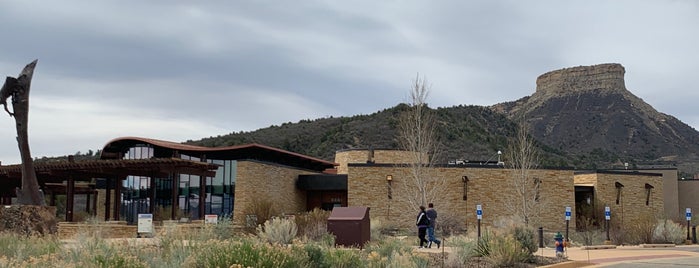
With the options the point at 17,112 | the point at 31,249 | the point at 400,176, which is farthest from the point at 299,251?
the point at 400,176

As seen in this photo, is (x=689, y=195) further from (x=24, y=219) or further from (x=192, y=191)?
(x=24, y=219)

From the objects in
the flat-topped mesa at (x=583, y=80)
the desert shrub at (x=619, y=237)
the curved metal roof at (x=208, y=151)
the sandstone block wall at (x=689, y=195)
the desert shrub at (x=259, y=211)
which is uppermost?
the flat-topped mesa at (x=583, y=80)

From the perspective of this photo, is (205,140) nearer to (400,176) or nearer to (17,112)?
(400,176)

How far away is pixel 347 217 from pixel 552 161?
61.1 m

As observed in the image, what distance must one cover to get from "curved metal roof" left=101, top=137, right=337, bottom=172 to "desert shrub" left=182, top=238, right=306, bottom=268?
2918cm

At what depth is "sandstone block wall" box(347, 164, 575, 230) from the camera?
120ft

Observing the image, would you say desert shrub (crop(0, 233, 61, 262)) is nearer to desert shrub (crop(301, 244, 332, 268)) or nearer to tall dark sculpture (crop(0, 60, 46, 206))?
desert shrub (crop(301, 244, 332, 268))

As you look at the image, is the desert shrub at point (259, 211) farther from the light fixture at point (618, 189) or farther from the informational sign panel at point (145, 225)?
the light fixture at point (618, 189)

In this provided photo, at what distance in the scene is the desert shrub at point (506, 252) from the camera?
16.3m

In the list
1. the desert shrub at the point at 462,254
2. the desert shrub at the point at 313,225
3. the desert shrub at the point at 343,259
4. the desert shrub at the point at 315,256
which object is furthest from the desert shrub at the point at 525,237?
the desert shrub at the point at 315,256

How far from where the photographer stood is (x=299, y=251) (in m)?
12.0

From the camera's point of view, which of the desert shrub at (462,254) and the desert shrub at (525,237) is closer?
the desert shrub at (462,254)

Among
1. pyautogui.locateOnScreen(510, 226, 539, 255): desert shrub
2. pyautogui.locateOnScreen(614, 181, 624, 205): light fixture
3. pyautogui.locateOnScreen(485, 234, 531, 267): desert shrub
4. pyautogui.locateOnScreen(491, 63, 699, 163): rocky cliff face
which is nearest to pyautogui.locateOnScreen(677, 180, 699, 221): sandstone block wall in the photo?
pyautogui.locateOnScreen(614, 181, 624, 205): light fixture

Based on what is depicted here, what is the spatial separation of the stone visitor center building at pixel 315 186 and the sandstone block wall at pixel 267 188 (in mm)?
52
